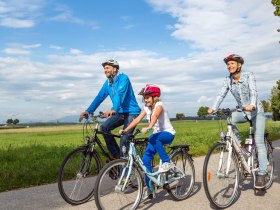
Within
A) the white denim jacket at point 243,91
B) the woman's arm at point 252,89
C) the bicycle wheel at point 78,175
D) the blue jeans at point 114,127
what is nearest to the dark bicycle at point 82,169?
the bicycle wheel at point 78,175

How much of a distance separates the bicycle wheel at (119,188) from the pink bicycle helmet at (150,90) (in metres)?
0.97

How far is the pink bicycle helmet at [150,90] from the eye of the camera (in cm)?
506

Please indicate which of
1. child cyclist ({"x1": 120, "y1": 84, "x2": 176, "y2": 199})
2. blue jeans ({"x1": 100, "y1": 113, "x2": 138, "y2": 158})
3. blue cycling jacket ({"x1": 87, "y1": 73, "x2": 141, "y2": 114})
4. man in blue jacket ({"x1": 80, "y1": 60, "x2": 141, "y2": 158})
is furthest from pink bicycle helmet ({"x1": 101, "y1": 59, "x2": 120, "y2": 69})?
child cyclist ({"x1": 120, "y1": 84, "x2": 176, "y2": 199})

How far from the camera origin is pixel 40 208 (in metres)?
5.16

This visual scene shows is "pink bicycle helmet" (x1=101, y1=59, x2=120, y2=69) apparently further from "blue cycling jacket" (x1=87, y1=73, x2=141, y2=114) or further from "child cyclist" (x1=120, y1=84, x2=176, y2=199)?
"child cyclist" (x1=120, y1=84, x2=176, y2=199)

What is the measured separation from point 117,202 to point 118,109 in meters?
1.62

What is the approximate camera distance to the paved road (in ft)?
16.9

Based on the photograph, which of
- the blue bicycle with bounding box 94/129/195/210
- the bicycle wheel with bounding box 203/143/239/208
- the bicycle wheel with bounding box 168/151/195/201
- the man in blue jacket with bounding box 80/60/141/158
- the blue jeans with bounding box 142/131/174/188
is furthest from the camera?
the man in blue jacket with bounding box 80/60/141/158

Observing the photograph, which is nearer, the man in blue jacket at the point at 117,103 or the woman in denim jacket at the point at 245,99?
the woman in denim jacket at the point at 245,99

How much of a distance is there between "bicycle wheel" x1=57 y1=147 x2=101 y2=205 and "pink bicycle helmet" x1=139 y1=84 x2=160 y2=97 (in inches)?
48.4

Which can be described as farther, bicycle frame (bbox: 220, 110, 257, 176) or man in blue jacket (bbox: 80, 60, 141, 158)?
man in blue jacket (bbox: 80, 60, 141, 158)

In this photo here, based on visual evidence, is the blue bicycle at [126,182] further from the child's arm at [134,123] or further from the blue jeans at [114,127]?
the blue jeans at [114,127]

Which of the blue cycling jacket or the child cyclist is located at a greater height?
the blue cycling jacket

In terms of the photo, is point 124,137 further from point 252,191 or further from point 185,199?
point 252,191
